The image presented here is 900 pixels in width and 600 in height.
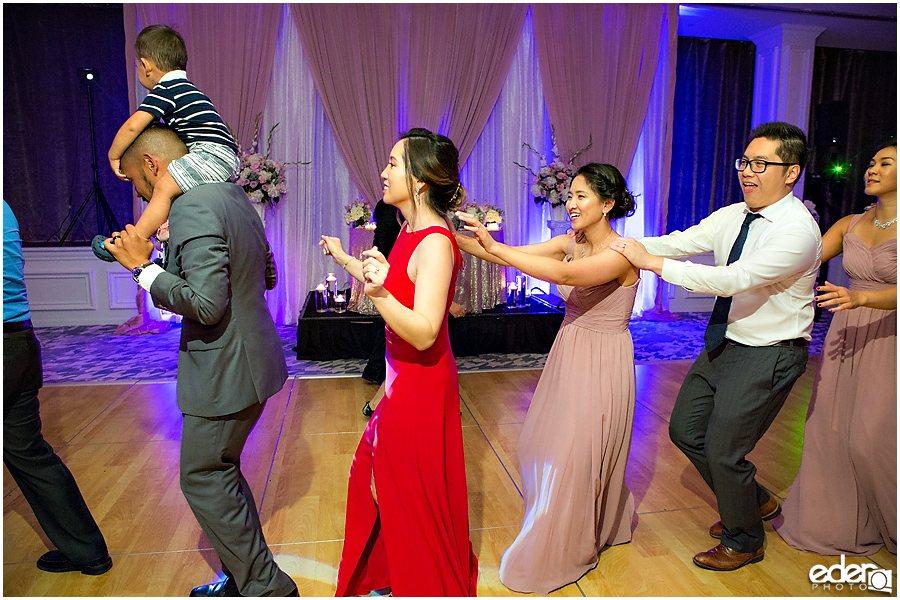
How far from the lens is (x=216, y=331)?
76.5 inches

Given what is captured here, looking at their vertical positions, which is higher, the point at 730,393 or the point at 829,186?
the point at 829,186

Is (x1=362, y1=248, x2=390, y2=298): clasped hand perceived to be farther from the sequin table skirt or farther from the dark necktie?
the sequin table skirt

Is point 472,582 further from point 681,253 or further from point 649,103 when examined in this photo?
point 649,103

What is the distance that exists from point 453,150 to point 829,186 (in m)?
8.74

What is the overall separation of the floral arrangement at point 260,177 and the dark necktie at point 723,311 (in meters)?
5.35

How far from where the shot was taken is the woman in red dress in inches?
74.9

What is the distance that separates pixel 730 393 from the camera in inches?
94.2

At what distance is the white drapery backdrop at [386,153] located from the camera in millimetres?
7152

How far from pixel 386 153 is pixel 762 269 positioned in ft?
18.6

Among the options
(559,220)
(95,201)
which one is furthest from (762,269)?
(95,201)

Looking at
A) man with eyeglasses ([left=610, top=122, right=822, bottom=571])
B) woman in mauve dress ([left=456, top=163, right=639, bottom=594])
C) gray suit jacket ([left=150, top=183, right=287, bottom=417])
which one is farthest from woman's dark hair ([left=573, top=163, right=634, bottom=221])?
gray suit jacket ([left=150, top=183, right=287, bottom=417])

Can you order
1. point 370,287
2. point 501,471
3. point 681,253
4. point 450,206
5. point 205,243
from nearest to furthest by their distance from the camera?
1. point 370,287
2. point 205,243
3. point 450,206
4. point 681,253
5. point 501,471

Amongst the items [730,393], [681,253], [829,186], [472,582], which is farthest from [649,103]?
[472,582]

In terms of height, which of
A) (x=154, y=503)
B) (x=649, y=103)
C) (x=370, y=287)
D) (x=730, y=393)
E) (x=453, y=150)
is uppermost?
(x=649, y=103)
